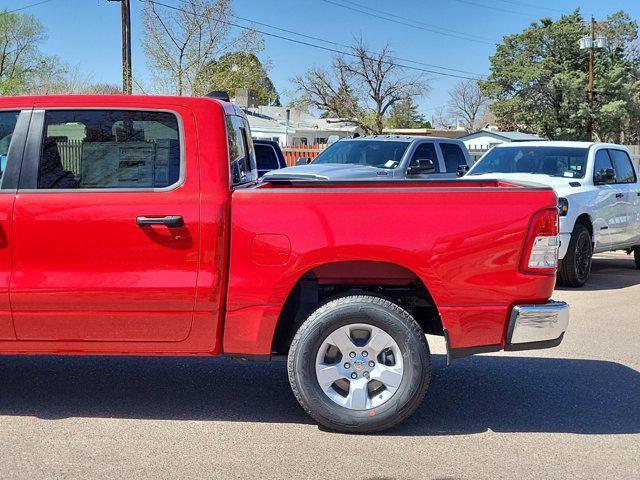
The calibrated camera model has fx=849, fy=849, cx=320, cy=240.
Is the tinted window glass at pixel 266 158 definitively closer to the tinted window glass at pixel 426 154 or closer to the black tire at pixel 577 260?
the tinted window glass at pixel 426 154

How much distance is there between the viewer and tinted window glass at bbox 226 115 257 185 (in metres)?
5.27

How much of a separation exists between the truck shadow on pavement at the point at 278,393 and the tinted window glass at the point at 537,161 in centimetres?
529

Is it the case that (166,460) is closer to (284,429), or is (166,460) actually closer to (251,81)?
(284,429)

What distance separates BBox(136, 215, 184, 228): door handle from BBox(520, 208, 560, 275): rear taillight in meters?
1.98

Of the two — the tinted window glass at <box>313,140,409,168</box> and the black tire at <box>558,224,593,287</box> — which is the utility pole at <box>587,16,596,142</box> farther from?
the black tire at <box>558,224,593,287</box>

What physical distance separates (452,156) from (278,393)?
1082 cm

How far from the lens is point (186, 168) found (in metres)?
4.96

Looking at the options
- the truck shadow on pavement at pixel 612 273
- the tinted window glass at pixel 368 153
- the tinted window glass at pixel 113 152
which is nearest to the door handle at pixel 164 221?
Answer: the tinted window glass at pixel 113 152

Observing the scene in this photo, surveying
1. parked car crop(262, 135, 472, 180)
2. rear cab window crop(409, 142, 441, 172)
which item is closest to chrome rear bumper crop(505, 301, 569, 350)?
parked car crop(262, 135, 472, 180)

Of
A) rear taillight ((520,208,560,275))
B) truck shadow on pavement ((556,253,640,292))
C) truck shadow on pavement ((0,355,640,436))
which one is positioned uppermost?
rear taillight ((520,208,560,275))

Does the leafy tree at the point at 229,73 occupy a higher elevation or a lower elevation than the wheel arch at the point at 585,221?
higher

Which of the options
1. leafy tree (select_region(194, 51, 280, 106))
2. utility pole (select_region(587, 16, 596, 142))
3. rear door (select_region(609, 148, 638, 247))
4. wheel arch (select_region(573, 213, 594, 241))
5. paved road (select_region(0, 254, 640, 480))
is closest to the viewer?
paved road (select_region(0, 254, 640, 480))

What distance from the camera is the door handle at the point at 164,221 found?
190 inches

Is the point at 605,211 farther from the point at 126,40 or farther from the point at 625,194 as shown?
the point at 126,40
